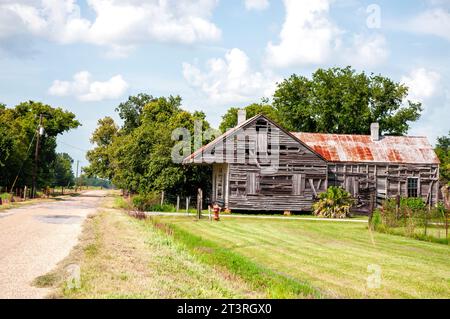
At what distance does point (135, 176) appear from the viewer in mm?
40562

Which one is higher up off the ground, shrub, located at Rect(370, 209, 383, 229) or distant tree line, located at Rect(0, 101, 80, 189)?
distant tree line, located at Rect(0, 101, 80, 189)

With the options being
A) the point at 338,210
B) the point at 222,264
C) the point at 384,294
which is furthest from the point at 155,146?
the point at 384,294

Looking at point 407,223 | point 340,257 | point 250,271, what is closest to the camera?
point 250,271

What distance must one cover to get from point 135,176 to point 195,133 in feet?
25.6

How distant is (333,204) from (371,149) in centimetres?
738

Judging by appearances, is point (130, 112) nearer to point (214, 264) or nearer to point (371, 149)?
point (371, 149)

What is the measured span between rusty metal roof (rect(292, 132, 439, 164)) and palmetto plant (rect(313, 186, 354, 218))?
3.68 meters

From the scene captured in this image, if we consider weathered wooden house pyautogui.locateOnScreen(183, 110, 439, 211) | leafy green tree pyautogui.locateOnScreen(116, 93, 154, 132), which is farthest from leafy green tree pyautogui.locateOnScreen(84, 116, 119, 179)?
weathered wooden house pyautogui.locateOnScreen(183, 110, 439, 211)

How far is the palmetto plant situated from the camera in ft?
113

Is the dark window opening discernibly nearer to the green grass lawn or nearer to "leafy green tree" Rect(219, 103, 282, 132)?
the green grass lawn

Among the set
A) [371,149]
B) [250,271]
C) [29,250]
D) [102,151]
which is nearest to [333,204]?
[371,149]

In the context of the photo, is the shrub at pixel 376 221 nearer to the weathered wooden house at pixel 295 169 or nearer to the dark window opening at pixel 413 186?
the weathered wooden house at pixel 295 169

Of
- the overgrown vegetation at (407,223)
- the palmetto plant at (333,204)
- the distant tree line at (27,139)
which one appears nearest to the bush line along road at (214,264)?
the overgrown vegetation at (407,223)

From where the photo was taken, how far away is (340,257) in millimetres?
14312
